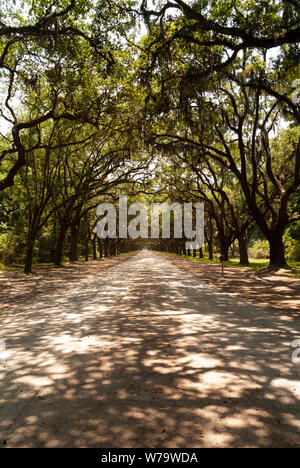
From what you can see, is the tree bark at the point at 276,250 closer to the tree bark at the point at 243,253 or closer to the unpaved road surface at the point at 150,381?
the tree bark at the point at 243,253

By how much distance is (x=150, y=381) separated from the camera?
384 cm

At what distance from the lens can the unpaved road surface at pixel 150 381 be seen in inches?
109

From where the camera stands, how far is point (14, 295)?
37.9 feet

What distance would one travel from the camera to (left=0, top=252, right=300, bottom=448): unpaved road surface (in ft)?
9.07

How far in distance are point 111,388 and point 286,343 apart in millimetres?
3115

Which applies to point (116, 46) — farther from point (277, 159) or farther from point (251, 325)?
point (277, 159)

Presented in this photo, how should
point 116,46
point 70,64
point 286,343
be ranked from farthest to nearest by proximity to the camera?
point 70,64
point 116,46
point 286,343

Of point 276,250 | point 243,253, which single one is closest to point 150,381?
point 276,250

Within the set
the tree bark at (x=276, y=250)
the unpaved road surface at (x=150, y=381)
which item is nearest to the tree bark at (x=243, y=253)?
the tree bark at (x=276, y=250)

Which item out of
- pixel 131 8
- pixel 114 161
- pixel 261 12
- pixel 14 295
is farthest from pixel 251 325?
Result: pixel 114 161

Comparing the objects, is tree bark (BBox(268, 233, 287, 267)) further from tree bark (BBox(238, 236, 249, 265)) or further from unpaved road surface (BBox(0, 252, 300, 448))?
unpaved road surface (BBox(0, 252, 300, 448))

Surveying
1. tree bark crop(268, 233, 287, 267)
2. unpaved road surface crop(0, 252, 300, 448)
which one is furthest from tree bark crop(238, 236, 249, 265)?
unpaved road surface crop(0, 252, 300, 448)

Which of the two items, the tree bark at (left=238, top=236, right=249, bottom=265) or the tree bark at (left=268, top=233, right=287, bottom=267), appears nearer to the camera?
the tree bark at (left=268, top=233, right=287, bottom=267)

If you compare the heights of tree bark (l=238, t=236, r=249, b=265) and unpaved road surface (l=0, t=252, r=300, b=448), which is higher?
tree bark (l=238, t=236, r=249, b=265)
